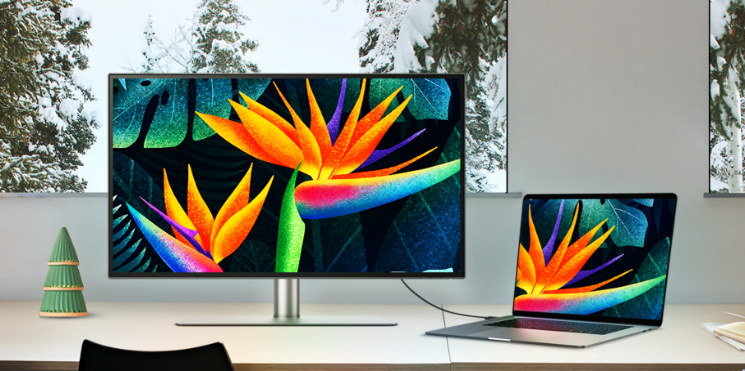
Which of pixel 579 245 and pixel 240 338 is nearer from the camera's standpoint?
pixel 240 338

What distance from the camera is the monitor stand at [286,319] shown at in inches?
53.6

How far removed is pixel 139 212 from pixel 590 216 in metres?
1.12

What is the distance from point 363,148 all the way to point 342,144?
5cm

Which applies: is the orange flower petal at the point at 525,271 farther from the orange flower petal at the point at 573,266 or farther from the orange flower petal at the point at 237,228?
the orange flower petal at the point at 237,228

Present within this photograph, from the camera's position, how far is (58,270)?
1.51 m

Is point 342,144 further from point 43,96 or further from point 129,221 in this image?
point 43,96

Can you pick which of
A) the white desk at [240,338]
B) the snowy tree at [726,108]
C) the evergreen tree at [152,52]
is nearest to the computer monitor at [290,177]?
the white desk at [240,338]

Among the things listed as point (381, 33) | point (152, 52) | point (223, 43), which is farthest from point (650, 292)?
point (152, 52)

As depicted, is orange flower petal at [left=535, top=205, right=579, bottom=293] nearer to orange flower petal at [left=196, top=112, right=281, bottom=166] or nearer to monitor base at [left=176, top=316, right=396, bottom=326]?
monitor base at [left=176, top=316, right=396, bottom=326]

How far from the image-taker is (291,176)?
142 cm

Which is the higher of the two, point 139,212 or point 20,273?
point 139,212

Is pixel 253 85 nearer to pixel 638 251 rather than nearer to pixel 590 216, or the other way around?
pixel 590 216

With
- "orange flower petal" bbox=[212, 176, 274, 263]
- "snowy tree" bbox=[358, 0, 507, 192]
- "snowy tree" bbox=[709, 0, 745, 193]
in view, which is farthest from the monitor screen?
"snowy tree" bbox=[709, 0, 745, 193]

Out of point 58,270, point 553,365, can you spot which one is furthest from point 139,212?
point 553,365
